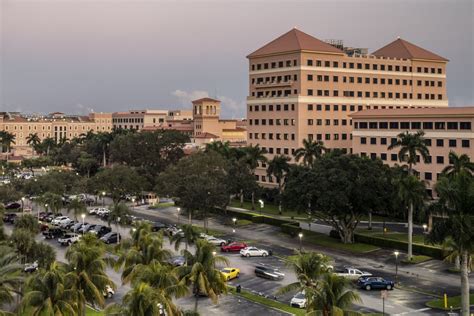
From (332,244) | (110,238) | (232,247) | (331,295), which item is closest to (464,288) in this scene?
(331,295)

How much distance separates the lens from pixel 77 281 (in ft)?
137

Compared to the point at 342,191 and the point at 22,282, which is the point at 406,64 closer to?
the point at 342,191

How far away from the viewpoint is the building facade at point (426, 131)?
95062 mm

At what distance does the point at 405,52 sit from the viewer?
144m

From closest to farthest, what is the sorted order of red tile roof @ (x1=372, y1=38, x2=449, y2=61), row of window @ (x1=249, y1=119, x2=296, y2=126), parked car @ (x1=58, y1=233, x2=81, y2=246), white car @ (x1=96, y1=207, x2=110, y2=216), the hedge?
the hedge < parked car @ (x1=58, y1=233, x2=81, y2=246) < white car @ (x1=96, y1=207, x2=110, y2=216) < row of window @ (x1=249, y1=119, x2=296, y2=126) < red tile roof @ (x1=372, y1=38, x2=449, y2=61)

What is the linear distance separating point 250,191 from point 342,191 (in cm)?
3168

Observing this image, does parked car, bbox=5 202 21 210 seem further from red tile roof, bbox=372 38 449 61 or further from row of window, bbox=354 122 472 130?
red tile roof, bbox=372 38 449 61

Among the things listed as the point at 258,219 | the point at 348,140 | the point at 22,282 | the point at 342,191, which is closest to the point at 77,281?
the point at 22,282

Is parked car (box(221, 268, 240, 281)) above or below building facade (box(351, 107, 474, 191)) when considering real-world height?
below

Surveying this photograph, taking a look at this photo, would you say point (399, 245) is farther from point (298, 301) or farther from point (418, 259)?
point (298, 301)

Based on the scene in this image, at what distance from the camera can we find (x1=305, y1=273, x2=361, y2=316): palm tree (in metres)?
34.7

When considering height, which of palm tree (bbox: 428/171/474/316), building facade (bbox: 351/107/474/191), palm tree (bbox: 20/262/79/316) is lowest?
palm tree (bbox: 20/262/79/316)

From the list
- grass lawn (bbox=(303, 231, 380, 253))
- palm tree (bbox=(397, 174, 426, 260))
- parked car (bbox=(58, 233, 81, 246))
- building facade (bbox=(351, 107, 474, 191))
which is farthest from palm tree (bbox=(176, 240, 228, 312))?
building facade (bbox=(351, 107, 474, 191))

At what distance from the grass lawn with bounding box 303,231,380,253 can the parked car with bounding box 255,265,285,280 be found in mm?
16027
